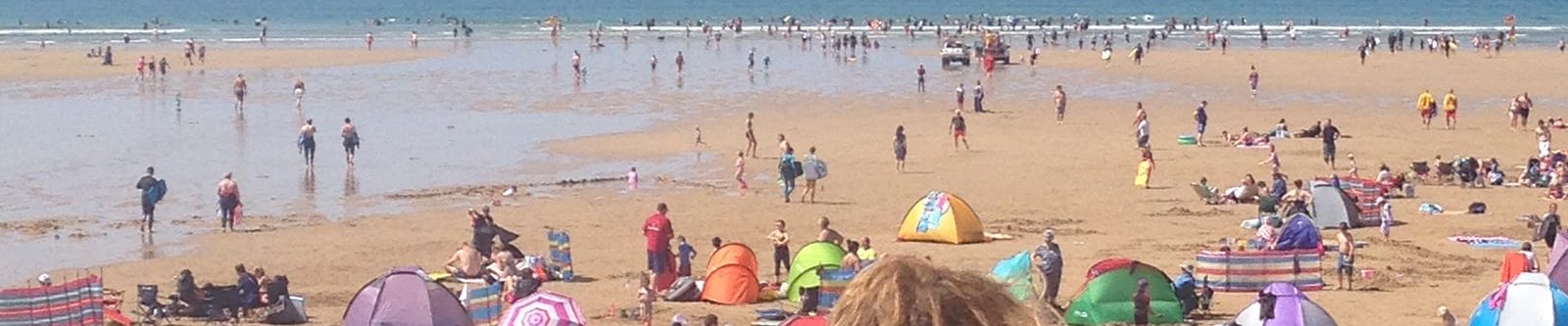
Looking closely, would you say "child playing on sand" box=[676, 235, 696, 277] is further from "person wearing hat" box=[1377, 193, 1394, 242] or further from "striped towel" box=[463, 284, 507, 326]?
"person wearing hat" box=[1377, 193, 1394, 242]

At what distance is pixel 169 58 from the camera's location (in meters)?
69.6

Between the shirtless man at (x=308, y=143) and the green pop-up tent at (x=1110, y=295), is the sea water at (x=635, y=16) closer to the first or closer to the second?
the shirtless man at (x=308, y=143)

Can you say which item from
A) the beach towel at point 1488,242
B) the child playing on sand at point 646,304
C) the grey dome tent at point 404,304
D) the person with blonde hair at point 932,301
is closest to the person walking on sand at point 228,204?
the child playing on sand at point 646,304

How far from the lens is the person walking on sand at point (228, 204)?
24.4m

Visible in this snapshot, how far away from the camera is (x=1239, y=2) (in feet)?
488

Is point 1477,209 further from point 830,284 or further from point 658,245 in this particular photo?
point 830,284

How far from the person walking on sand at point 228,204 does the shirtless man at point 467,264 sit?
577cm

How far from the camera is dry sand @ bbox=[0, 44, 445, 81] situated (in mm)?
60906

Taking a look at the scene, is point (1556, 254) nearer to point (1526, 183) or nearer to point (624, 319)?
point (624, 319)

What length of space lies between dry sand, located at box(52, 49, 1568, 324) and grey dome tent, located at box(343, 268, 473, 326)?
231cm

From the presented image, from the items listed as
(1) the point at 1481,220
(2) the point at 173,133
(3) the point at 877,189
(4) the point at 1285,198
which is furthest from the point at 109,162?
(1) the point at 1481,220

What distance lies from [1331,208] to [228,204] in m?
13.2

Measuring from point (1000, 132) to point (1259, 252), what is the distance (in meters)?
19.7

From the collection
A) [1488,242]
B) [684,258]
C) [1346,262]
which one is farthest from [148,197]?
[1488,242]
